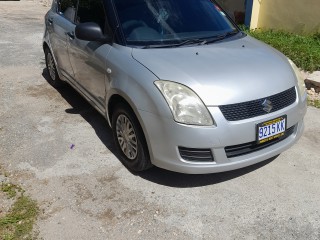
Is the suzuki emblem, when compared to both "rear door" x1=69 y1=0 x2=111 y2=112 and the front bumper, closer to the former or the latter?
the front bumper

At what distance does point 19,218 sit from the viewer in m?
2.98

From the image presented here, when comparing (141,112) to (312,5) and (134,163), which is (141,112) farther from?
(312,5)

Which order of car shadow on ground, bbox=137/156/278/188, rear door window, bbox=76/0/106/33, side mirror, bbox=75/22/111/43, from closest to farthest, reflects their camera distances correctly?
car shadow on ground, bbox=137/156/278/188, side mirror, bbox=75/22/111/43, rear door window, bbox=76/0/106/33

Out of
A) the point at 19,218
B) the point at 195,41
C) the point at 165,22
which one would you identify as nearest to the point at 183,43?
the point at 195,41

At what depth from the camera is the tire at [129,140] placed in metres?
3.26

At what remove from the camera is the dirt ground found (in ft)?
9.50

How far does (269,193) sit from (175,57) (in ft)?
4.76

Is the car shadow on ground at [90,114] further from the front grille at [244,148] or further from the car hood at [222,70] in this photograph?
the front grille at [244,148]

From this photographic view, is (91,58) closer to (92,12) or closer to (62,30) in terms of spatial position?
(92,12)

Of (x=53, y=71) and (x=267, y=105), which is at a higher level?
(x=267, y=105)

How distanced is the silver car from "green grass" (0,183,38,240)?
3.19ft

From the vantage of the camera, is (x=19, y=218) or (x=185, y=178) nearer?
(x=19, y=218)

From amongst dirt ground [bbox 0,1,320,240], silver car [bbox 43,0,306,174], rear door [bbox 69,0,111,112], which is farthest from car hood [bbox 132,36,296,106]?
dirt ground [bbox 0,1,320,240]

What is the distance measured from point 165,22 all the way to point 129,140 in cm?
121
